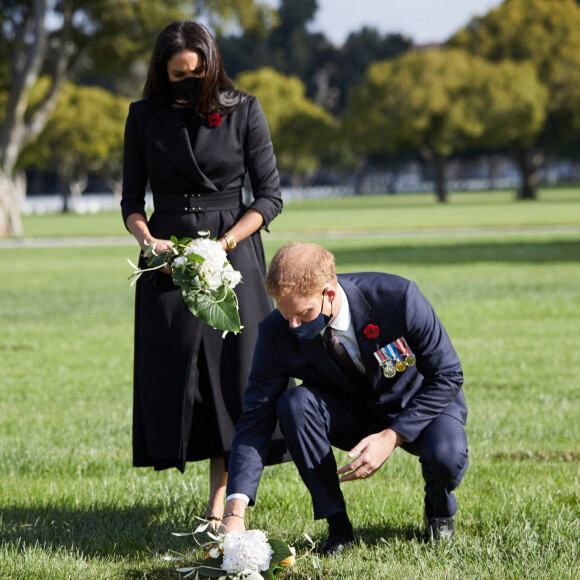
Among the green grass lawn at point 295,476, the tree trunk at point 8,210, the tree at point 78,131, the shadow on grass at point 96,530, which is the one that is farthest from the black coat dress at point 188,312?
the tree at point 78,131

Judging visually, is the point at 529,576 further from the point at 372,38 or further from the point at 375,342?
the point at 372,38

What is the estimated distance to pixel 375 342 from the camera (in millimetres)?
3322

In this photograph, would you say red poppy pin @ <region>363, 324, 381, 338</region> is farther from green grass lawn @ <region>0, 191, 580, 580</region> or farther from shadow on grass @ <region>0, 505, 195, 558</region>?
shadow on grass @ <region>0, 505, 195, 558</region>

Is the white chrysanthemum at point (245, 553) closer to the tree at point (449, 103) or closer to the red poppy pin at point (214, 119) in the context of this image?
the red poppy pin at point (214, 119)

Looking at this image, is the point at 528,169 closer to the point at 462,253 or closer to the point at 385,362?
the point at 462,253

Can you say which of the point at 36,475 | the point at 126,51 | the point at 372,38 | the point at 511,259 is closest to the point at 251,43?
the point at 372,38

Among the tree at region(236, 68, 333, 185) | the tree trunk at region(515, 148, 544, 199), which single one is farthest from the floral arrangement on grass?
the tree at region(236, 68, 333, 185)

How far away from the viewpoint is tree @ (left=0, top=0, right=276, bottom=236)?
25.7 metres

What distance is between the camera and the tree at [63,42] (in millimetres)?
25695

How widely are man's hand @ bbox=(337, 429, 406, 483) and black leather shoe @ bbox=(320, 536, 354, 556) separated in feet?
1.33

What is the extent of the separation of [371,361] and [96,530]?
1.44 metres

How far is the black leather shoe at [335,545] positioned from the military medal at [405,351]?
2.46 ft

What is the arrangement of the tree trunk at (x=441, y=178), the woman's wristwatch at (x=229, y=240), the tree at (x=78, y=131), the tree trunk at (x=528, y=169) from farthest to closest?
the tree at (x=78, y=131)
the tree trunk at (x=441, y=178)
the tree trunk at (x=528, y=169)
the woman's wristwatch at (x=229, y=240)

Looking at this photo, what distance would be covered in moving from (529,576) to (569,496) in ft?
3.52
